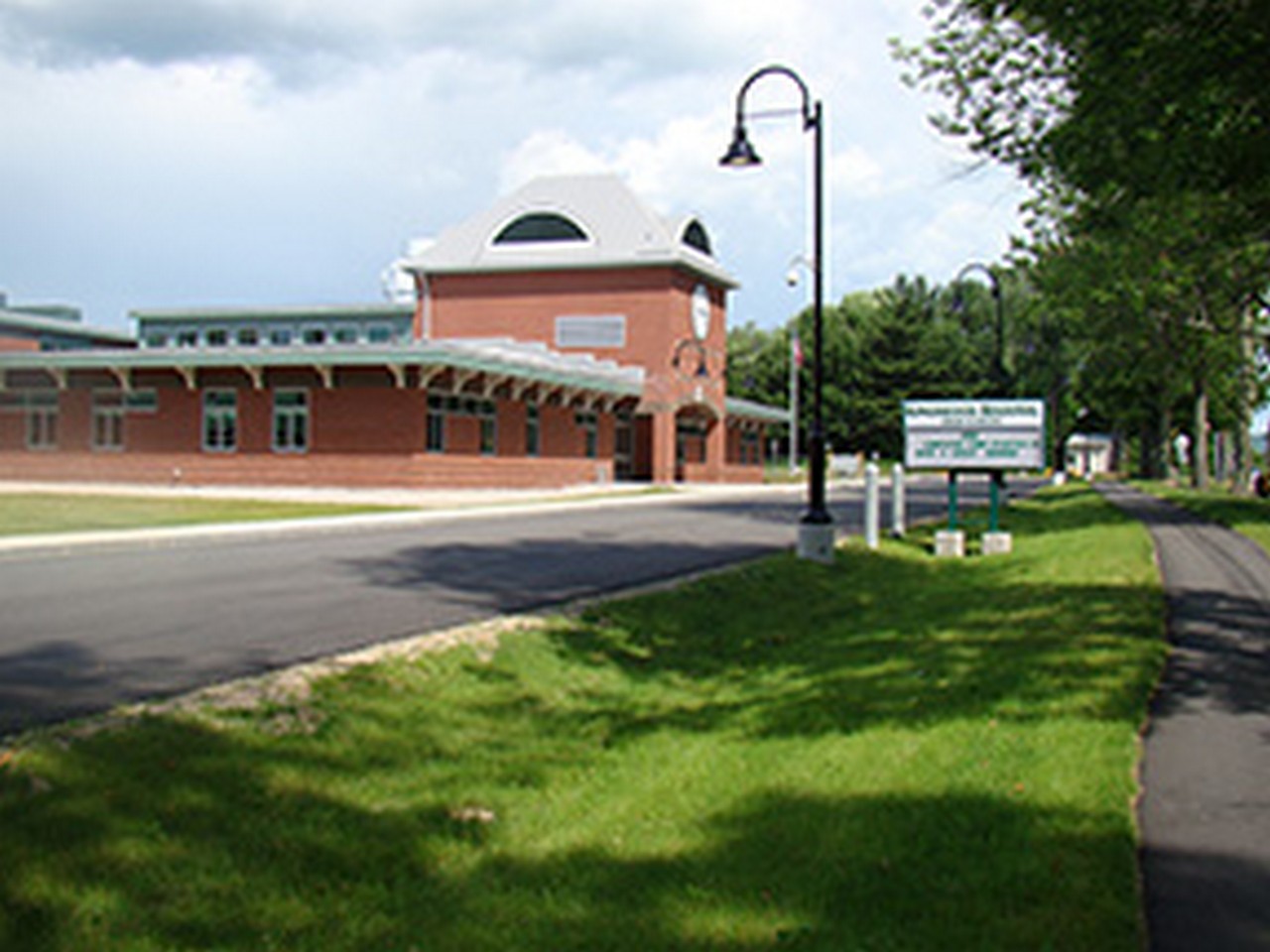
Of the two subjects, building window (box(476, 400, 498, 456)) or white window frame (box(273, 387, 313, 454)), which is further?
building window (box(476, 400, 498, 456))

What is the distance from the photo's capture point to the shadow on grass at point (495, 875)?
4066 mm

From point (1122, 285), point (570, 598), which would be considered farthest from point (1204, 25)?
point (1122, 285)

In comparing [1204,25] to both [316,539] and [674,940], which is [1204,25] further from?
[316,539]

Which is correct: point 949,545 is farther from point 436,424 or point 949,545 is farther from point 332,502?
point 436,424

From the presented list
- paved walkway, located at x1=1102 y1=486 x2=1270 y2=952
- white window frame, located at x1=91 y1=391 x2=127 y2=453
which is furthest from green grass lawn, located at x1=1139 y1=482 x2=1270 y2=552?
white window frame, located at x1=91 y1=391 x2=127 y2=453

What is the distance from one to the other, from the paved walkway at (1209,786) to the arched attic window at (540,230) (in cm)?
4603

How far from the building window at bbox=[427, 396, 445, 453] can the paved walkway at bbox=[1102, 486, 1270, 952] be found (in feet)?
90.6

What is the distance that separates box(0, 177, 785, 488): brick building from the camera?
35969mm

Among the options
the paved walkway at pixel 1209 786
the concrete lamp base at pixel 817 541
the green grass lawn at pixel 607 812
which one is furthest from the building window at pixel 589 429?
the green grass lawn at pixel 607 812

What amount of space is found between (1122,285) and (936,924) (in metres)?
31.2

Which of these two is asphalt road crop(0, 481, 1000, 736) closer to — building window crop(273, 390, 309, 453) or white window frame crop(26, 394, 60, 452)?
building window crop(273, 390, 309, 453)

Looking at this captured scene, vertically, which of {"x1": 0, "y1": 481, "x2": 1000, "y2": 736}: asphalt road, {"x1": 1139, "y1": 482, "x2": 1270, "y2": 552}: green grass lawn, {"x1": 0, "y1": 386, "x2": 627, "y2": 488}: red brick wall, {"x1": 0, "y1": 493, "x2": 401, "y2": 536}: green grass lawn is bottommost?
{"x1": 0, "y1": 481, "x2": 1000, "y2": 736}: asphalt road

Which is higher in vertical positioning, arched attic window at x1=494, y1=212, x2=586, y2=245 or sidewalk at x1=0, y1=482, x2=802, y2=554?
arched attic window at x1=494, y1=212, x2=586, y2=245

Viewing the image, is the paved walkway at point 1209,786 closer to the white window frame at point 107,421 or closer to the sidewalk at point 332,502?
the sidewalk at point 332,502
